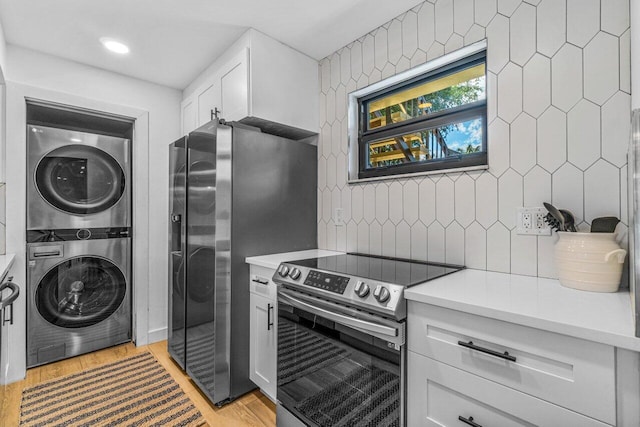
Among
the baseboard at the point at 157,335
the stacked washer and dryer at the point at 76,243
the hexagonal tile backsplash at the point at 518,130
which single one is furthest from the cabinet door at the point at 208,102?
the baseboard at the point at 157,335

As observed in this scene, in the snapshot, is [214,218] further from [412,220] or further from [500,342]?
[500,342]

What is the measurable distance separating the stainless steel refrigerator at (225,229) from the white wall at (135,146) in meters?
0.61

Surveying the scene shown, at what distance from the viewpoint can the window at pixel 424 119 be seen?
1660 millimetres

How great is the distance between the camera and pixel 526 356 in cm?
88

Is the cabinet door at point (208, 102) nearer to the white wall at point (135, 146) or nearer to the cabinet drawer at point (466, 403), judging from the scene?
the white wall at point (135, 146)

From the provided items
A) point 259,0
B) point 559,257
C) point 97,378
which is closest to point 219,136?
point 259,0

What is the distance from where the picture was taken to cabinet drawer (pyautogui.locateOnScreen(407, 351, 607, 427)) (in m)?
0.84

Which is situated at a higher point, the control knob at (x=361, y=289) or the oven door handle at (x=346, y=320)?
the control knob at (x=361, y=289)

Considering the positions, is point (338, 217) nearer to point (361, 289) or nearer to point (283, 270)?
point (283, 270)

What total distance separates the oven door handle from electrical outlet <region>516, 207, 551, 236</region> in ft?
2.62

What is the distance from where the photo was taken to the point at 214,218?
71.2 inches

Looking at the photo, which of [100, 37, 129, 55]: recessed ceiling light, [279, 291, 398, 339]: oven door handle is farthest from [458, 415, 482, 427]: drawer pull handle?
[100, 37, 129, 55]: recessed ceiling light

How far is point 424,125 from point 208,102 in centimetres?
168

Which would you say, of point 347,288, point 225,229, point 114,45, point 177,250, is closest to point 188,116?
point 114,45
